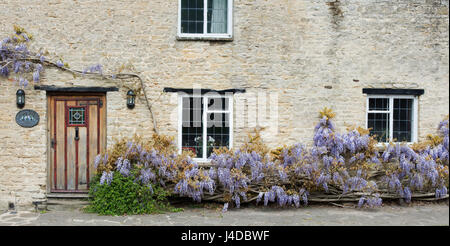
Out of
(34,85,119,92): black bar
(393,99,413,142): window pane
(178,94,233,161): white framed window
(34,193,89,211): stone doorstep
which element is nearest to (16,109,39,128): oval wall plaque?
(34,85,119,92): black bar

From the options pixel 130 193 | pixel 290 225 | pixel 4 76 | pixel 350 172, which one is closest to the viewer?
pixel 290 225

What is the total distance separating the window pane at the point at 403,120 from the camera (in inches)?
317

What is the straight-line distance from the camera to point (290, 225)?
20.3 feet

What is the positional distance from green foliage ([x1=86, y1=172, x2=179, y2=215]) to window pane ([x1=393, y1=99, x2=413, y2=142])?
5824mm

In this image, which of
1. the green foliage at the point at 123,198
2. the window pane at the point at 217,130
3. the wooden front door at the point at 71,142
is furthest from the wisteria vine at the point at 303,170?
the wooden front door at the point at 71,142

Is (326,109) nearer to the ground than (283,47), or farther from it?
nearer to the ground

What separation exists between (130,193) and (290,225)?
3232 millimetres

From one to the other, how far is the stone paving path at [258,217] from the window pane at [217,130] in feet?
4.94

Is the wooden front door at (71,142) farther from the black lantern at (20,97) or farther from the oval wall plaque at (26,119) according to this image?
the black lantern at (20,97)

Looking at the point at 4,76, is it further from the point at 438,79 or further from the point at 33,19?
the point at 438,79

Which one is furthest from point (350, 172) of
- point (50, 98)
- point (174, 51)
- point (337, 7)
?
point (50, 98)

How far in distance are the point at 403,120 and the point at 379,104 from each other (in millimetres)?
744

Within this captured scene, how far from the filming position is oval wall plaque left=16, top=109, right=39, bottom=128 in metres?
7.19

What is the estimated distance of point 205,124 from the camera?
7.66 meters
